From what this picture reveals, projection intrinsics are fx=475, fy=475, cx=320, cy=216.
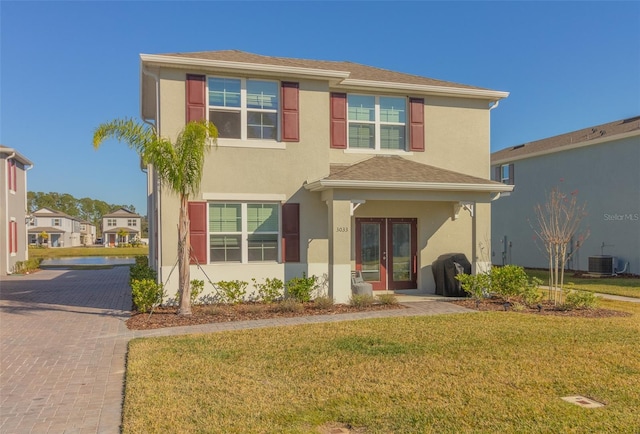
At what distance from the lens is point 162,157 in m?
10.5

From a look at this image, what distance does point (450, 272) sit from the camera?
44.4 feet

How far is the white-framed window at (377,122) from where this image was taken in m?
14.0

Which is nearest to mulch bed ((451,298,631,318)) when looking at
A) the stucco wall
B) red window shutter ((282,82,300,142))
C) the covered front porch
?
the covered front porch

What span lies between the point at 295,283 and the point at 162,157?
4.51m

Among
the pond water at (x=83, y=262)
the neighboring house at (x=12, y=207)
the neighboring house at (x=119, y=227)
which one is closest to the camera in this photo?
the neighboring house at (x=12, y=207)

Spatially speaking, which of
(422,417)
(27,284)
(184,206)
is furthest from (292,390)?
(27,284)

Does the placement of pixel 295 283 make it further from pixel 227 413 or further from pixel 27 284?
pixel 27 284

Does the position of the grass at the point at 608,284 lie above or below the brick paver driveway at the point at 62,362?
below

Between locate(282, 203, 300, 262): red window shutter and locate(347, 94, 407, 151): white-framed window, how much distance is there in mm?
2824

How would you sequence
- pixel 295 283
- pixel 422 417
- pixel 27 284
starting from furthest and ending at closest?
pixel 27 284 < pixel 295 283 < pixel 422 417

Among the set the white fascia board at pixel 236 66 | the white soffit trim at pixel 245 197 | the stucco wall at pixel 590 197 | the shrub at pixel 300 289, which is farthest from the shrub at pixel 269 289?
the stucco wall at pixel 590 197

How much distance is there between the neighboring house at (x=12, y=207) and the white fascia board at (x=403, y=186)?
17478 millimetres

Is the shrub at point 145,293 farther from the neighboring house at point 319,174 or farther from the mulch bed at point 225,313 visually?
the neighboring house at point 319,174

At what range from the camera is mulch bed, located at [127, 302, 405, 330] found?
10.2m
